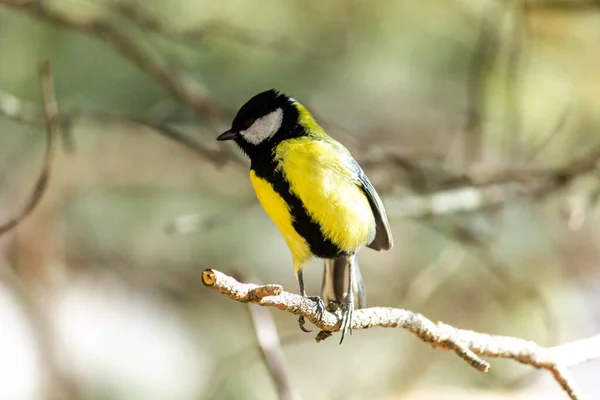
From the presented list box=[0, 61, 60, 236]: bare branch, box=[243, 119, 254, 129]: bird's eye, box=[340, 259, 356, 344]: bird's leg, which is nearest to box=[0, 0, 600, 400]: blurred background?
box=[0, 61, 60, 236]: bare branch

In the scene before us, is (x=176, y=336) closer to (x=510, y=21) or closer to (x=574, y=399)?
(x=510, y=21)

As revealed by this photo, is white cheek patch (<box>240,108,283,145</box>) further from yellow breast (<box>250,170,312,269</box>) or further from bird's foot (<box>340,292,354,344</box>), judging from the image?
bird's foot (<box>340,292,354,344</box>)

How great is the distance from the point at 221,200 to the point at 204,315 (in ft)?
1.33

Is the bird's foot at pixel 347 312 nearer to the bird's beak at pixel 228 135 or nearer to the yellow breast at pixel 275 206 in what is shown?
the yellow breast at pixel 275 206

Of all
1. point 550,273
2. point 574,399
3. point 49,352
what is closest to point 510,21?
point 550,273

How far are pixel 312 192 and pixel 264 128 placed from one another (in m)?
0.10

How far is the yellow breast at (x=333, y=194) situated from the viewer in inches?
29.1

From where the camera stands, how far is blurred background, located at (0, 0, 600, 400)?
1.67 m

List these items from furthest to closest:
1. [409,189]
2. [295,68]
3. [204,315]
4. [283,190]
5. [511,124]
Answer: [204,315] → [295,68] → [511,124] → [409,189] → [283,190]

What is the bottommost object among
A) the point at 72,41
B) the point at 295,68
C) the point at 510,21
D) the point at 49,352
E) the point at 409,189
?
the point at 49,352

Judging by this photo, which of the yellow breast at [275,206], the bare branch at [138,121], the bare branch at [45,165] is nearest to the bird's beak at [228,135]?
the yellow breast at [275,206]

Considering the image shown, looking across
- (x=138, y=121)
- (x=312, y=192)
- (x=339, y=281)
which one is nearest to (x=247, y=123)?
(x=312, y=192)

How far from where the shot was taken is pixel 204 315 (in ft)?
8.20

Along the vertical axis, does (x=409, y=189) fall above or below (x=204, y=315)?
above
